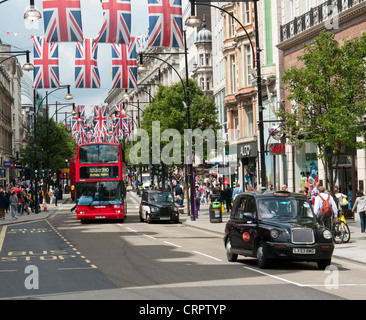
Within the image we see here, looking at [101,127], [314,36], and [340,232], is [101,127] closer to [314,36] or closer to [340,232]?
Result: [314,36]

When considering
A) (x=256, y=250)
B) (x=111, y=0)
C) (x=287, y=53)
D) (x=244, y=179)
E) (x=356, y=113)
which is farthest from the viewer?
(x=244, y=179)

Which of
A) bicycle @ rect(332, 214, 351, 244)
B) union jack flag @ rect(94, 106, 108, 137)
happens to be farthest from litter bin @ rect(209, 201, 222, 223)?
union jack flag @ rect(94, 106, 108, 137)

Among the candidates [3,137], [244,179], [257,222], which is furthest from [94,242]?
Answer: [3,137]

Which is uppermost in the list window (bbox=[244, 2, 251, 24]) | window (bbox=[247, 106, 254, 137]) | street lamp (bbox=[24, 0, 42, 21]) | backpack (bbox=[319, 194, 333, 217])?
window (bbox=[244, 2, 251, 24])

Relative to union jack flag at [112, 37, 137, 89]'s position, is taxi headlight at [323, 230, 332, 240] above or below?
below

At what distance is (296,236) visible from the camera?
51.3 feet

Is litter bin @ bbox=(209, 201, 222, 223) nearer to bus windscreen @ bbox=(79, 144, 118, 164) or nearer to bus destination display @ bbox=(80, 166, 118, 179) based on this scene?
bus destination display @ bbox=(80, 166, 118, 179)

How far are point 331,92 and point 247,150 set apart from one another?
89.0 feet

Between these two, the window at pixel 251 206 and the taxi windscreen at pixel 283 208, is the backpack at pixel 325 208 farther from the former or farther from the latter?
the window at pixel 251 206

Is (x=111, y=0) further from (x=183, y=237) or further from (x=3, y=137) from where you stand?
(x=3, y=137)

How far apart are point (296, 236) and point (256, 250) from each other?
1.14 metres

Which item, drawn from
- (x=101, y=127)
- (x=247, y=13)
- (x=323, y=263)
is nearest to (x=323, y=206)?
(x=323, y=263)

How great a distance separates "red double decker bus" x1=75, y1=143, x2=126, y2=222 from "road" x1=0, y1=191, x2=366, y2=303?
38.7ft

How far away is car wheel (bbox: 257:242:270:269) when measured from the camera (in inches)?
622
